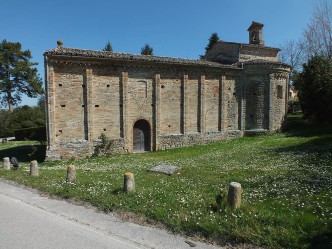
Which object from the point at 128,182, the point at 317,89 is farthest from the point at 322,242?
the point at 317,89

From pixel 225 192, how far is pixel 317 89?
2270 centimetres

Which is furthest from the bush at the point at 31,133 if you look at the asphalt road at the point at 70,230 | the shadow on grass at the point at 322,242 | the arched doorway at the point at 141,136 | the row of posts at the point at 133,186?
the shadow on grass at the point at 322,242

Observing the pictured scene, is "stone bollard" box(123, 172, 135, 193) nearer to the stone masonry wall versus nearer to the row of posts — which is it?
the row of posts

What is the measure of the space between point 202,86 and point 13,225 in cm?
1948

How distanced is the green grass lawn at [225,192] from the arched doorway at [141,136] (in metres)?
6.60

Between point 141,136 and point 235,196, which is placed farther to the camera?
point 141,136

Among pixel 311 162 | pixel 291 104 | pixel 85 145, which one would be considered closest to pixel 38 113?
pixel 85 145

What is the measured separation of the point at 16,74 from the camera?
169ft

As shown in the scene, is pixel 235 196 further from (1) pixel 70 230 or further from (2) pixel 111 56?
(2) pixel 111 56

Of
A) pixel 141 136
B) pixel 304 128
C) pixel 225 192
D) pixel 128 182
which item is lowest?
pixel 225 192

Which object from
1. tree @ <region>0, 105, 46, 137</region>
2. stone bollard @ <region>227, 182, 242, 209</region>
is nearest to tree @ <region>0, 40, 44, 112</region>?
tree @ <region>0, 105, 46, 137</region>

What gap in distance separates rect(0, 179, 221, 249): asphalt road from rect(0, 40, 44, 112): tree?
161ft

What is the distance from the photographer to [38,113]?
154 ft

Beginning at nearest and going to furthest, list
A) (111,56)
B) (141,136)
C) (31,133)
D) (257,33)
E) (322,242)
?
(322,242) → (111,56) → (141,136) → (257,33) → (31,133)
